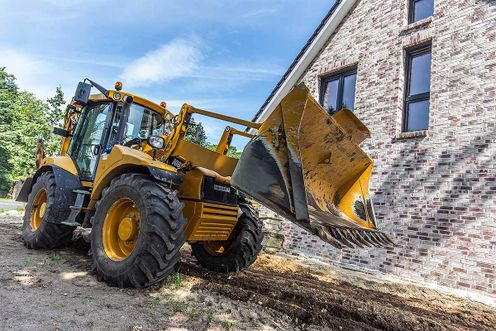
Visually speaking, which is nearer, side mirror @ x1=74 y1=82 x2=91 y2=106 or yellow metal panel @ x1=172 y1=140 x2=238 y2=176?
yellow metal panel @ x1=172 y1=140 x2=238 y2=176

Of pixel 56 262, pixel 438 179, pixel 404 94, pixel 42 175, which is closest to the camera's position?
pixel 56 262

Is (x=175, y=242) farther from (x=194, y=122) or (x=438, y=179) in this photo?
(x=438, y=179)

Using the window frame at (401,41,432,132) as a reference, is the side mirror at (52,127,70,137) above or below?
below

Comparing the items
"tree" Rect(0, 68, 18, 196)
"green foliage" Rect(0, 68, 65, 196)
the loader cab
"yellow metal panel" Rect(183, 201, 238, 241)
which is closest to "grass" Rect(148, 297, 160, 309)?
"yellow metal panel" Rect(183, 201, 238, 241)

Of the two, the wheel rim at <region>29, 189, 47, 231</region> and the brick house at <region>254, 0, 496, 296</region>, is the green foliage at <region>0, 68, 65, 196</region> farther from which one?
the brick house at <region>254, 0, 496, 296</region>

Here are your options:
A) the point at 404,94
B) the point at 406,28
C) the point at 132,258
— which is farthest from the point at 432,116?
the point at 132,258

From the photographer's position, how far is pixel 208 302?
349cm

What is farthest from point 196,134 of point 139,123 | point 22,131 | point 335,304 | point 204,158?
point 22,131

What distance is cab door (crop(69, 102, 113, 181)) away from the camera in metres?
5.16

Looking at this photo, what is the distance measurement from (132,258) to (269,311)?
1.44 meters

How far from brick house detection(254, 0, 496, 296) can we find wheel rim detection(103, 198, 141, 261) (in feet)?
15.1

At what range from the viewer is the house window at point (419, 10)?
757 cm

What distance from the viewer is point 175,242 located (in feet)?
11.6

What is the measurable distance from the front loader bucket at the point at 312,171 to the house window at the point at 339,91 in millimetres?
4427
